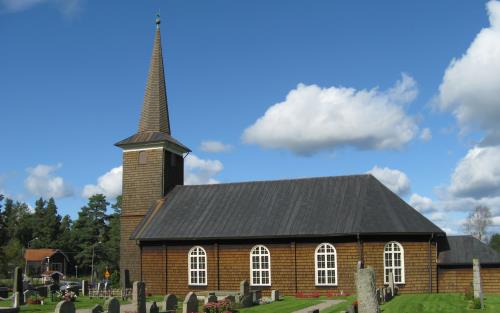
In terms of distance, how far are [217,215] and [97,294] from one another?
8.94 meters

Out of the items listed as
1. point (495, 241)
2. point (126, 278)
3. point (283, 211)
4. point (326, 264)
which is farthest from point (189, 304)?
point (495, 241)

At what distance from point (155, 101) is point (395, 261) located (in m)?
21.4

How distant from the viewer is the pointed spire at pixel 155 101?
44281 mm

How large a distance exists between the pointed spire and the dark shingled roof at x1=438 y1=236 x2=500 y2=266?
21.7 meters

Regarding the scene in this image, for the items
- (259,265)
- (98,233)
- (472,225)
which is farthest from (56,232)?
(259,265)

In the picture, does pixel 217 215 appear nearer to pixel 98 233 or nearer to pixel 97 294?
pixel 97 294

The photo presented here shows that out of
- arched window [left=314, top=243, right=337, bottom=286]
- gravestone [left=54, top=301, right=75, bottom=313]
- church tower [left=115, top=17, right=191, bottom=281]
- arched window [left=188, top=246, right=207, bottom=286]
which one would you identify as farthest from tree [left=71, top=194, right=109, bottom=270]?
gravestone [left=54, top=301, right=75, bottom=313]

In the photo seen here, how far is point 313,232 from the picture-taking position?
34.2 metres

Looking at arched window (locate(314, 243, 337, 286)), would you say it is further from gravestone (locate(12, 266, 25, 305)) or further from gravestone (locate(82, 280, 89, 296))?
gravestone (locate(12, 266, 25, 305))

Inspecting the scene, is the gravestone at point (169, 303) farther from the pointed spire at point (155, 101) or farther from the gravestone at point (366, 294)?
the pointed spire at point (155, 101)

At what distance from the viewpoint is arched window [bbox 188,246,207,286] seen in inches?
1454

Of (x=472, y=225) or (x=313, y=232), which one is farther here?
(x=472, y=225)

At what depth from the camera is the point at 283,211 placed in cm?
3700

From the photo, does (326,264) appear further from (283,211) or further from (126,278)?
(126,278)
